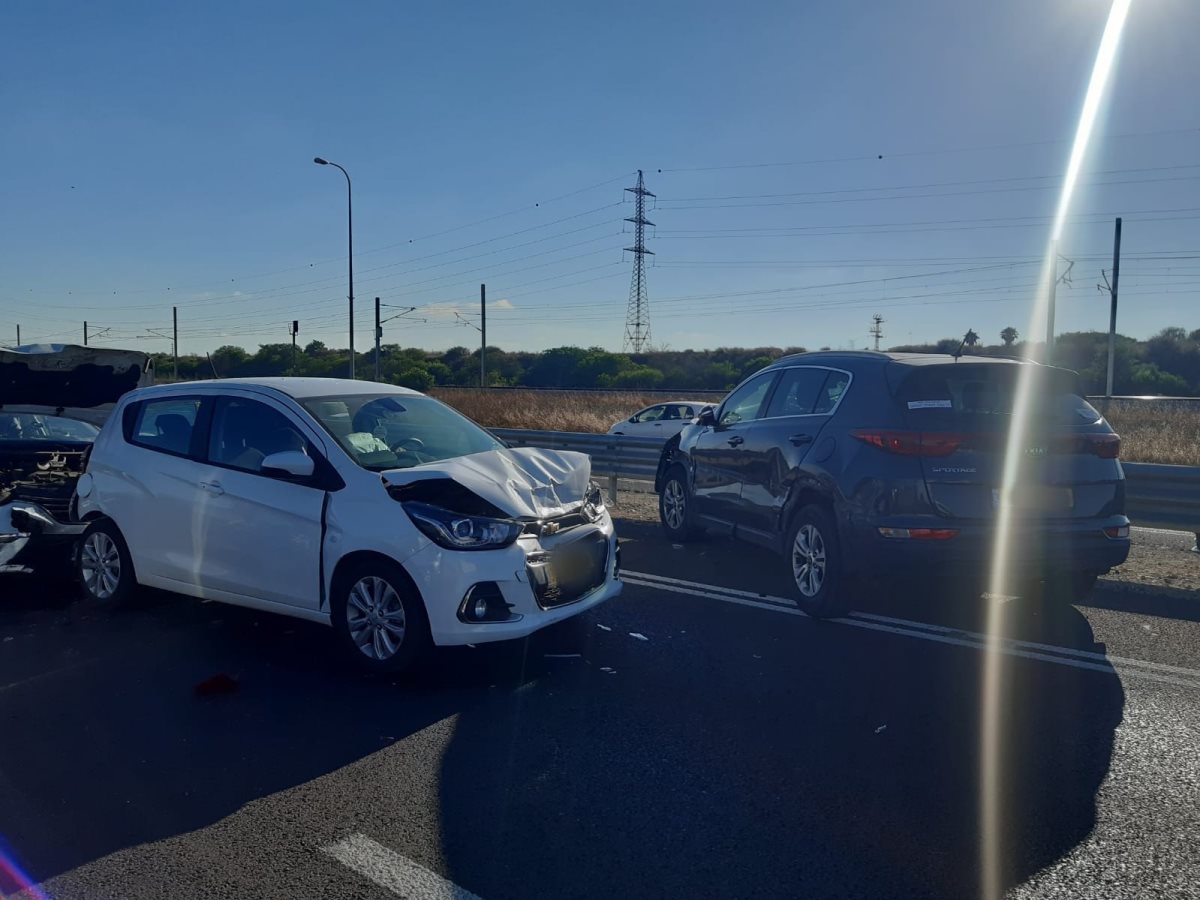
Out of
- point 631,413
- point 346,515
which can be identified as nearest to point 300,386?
point 346,515

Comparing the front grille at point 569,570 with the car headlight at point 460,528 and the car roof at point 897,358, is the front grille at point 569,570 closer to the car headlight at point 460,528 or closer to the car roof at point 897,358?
the car headlight at point 460,528

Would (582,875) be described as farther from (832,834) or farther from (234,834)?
(234,834)

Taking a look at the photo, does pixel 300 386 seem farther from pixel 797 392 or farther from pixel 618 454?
pixel 618 454

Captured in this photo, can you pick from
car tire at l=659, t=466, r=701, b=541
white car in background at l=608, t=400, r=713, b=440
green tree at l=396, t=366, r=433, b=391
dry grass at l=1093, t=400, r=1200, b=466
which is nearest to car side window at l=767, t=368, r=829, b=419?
car tire at l=659, t=466, r=701, b=541

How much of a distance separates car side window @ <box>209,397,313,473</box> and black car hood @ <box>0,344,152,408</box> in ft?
10.2

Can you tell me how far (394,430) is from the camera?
6.32m

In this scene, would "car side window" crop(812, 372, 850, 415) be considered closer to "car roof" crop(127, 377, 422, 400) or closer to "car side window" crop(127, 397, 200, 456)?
"car roof" crop(127, 377, 422, 400)

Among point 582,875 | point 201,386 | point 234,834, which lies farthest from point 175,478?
point 582,875

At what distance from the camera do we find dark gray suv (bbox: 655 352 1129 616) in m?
6.15

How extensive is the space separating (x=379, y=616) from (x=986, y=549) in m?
3.59

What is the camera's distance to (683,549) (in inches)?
376

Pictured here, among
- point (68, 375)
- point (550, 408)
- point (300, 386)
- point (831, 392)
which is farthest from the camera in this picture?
point (550, 408)

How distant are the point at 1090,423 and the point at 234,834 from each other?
17.8 feet

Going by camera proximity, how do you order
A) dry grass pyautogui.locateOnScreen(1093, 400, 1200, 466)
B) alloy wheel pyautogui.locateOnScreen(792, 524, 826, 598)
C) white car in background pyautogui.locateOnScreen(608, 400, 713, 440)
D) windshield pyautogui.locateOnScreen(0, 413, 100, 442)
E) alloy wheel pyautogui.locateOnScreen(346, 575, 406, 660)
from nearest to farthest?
alloy wheel pyautogui.locateOnScreen(346, 575, 406, 660) → alloy wheel pyautogui.locateOnScreen(792, 524, 826, 598) → windshield pyautogui.locateOnScreen(0, 413, 100, 442) → dry grass pyautogui.locateOnScreen(1093, 400, 1200, 466) → white car in background pyautogui.locateOnScreen(608, 400, 713, 440)
